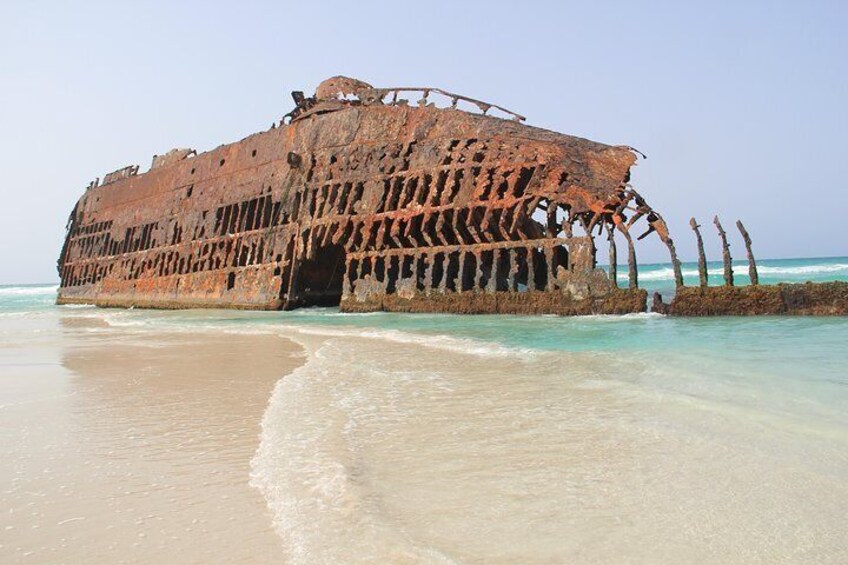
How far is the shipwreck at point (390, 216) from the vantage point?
11.9 m

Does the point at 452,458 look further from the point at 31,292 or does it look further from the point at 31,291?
the point at 31,291

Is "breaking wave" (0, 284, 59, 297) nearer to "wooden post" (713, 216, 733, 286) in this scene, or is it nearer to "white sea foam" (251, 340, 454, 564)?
"wooden post" (713, 216, 733, 286)

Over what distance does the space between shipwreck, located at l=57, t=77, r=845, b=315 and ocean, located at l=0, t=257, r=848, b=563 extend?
4726 mm

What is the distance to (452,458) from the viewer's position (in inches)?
136

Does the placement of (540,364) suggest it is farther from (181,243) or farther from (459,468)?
(181,243)

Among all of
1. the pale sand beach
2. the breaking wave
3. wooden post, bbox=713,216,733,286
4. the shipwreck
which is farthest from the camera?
the breaking wave

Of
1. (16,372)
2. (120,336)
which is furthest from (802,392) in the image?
(120,336)

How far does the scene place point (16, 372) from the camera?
769cm

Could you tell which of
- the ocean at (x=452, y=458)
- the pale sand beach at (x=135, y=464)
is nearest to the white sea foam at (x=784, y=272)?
the ocean at (x=452, y=458)

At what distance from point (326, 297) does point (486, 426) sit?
50.8 ft

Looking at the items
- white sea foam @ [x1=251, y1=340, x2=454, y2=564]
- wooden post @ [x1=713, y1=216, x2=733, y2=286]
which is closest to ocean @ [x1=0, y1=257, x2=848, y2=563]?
white sea foam @ [x1=251, y1=340, x2=454, y2=564]

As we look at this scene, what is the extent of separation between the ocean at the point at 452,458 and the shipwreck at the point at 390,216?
4726mm

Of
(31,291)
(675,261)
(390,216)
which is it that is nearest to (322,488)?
(675,261)

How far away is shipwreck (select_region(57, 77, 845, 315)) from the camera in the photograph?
11.9 m
